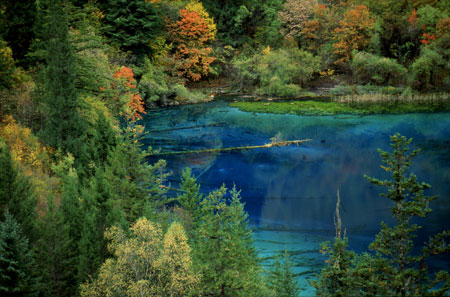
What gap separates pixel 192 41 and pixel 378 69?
24079mm

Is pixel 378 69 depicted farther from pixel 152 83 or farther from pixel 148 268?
pixel 148 268

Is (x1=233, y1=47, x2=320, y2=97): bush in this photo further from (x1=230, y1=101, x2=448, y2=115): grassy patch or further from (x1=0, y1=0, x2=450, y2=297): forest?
(x1=230, y1=101, x2=448, y2=115): grassy patch

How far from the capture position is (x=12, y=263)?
41.5ft

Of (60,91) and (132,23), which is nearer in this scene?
(60,91)

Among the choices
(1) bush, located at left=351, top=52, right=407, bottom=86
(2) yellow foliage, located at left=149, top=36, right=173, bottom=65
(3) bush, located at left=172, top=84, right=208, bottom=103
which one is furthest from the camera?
(3) bush, located at left=172, top=84, right=208, bottom=103

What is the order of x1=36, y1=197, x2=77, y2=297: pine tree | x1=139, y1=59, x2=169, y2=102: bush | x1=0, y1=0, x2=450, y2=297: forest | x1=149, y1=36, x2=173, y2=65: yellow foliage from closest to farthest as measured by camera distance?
x1=0, y1=0, x2=450, y2=297: forest
x1=36, y1=197, x2=77, y2=297: pine tree
x1=139, y1=59, x2=169, y2=102: bush
x1=149, y1=36, x2=173, y2=65: yellow foliage

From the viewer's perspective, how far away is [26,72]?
99.8ft

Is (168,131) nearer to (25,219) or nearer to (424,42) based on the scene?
(25,219)

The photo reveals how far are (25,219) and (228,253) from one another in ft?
23.6

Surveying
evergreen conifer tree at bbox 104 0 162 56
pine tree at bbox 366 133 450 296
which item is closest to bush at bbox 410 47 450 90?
evergreen conifer tree at bbox 104 0 162 56

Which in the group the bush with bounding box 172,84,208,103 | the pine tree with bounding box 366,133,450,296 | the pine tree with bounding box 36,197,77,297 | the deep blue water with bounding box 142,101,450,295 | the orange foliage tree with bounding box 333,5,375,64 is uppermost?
the orange foliage tree with bounding box 333,5,375,64

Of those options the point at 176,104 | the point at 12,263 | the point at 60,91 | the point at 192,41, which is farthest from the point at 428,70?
the point at 12,263

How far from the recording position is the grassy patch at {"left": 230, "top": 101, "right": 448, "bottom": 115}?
1852 inches

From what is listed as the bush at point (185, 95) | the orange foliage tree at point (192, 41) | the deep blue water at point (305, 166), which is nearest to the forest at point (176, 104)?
the bush at point (185, 95)
